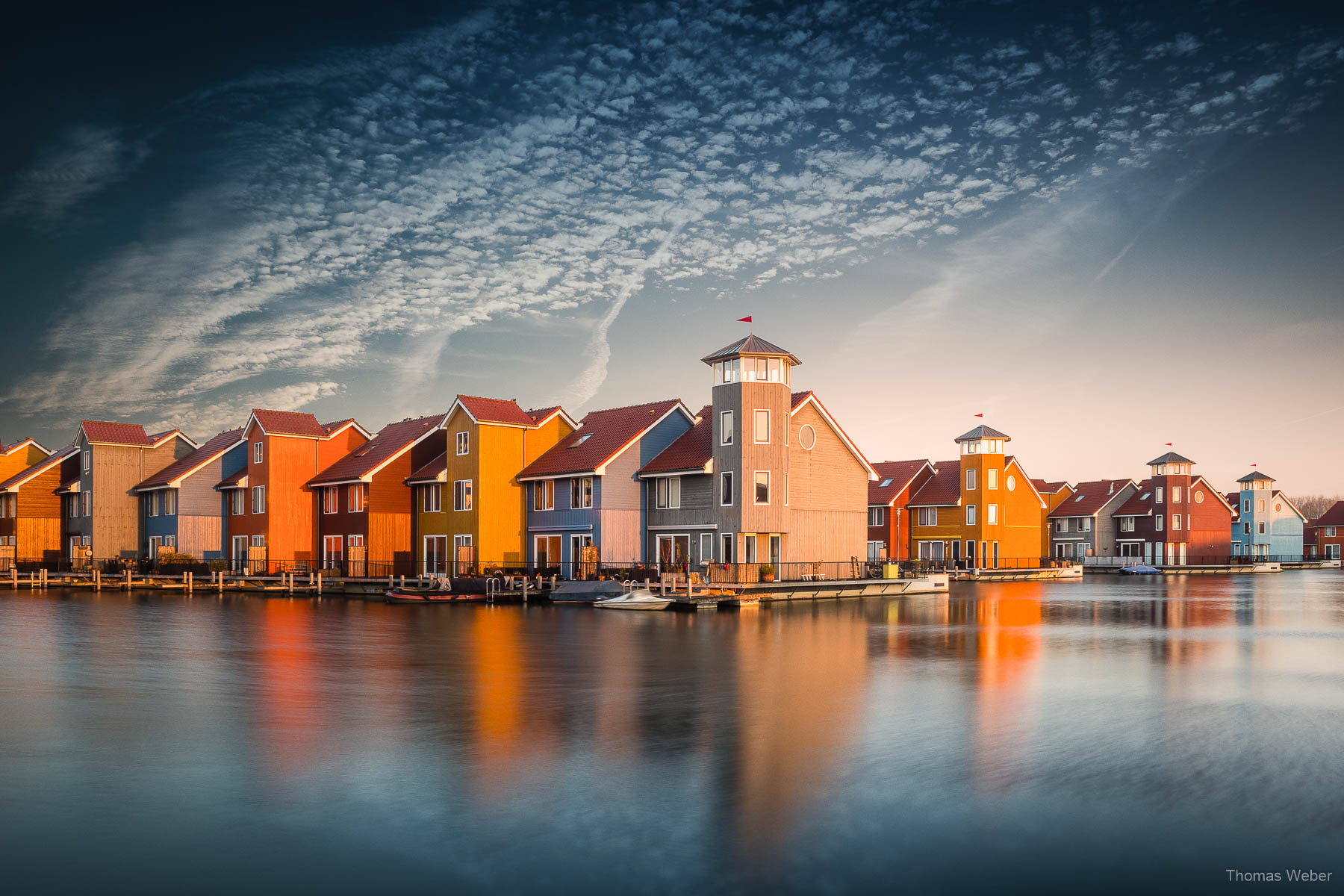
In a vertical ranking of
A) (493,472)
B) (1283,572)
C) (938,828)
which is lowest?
(1283,572)

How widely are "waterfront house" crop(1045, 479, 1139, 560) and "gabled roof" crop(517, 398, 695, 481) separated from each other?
6027cm

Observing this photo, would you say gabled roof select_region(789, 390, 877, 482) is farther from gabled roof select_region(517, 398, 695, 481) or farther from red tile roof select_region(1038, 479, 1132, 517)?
red tile roof select_region(1038, 479, 1132, 517)

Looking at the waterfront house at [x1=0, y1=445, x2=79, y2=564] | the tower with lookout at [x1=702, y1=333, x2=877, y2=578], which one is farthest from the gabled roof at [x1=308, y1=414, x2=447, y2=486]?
the waterfront house at [x1=0, y1=445, x2=79, y2=564]

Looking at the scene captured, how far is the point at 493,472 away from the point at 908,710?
40473 mm

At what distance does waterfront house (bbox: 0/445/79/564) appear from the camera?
7275cm

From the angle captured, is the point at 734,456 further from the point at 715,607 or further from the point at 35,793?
the point at 35,793

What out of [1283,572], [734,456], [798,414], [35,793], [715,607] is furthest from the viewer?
[1283,572]

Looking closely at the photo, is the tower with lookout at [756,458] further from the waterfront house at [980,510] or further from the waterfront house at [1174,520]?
the waterfront house at [1174,520]

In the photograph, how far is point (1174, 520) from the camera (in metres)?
97.6

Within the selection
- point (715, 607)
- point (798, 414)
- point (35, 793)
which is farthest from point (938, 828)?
point (798, 414)

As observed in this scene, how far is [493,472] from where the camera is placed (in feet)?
180

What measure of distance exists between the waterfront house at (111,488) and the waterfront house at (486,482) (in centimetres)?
2540

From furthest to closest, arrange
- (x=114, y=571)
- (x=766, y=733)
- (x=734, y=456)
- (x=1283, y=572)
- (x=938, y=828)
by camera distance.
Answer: (x=1283, y=572), (x=114, y=571), (x=734, y=456), (x=766, y=733), (x=938, y=828)

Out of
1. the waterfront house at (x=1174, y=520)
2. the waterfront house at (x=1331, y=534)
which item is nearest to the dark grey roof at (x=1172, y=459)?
the waterfront house at (x=1174, y=520)
